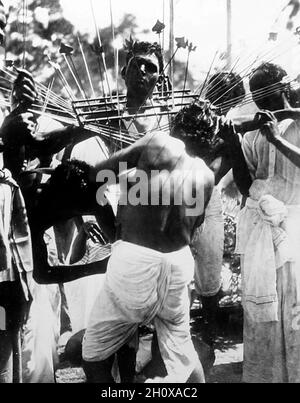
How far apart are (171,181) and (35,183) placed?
0.91 metres

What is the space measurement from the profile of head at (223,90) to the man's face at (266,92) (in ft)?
0.30

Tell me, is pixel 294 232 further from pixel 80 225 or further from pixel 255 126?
pixel 80 225

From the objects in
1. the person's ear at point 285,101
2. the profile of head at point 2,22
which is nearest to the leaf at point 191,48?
the person's ear at point 285,101

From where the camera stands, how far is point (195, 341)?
341cm

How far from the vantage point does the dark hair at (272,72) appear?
344 cm

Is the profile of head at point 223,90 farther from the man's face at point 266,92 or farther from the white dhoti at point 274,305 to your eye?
the white dhoti at point 274,305

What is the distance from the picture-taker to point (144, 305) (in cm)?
291

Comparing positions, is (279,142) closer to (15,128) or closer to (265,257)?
(265,257)

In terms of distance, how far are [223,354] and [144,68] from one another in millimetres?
2064

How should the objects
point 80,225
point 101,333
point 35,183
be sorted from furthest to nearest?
point 80,225 → point 35,183 → point 101,333

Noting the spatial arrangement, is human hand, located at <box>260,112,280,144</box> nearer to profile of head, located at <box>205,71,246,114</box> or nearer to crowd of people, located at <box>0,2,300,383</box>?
crowd of people, located at <box>0,2,300,383</box>

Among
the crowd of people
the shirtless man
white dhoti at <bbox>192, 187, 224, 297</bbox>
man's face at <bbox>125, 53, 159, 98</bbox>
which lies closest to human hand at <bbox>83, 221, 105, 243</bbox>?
the crowd of people

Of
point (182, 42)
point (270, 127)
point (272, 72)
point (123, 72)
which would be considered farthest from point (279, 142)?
point (123, 72)
